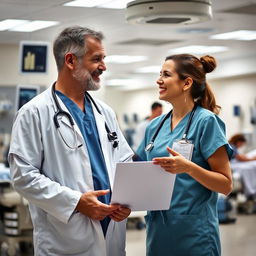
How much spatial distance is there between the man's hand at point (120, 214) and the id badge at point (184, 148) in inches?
14.5

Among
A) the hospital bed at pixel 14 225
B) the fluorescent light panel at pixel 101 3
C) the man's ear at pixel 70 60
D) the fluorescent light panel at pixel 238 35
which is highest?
the fluorescent light panel at pixel 101 3

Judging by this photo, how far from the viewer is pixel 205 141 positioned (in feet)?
9.00

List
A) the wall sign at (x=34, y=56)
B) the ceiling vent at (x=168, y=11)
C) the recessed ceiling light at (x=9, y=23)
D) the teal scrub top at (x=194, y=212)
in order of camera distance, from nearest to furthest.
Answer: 1. the teal scrub top at (x=194, y=212)
2. the ceiling vent at (x=168, y=11)
3. the wall sign at (x=34, y=56)
4. the recessed ceiling light at (x=9, y=23)

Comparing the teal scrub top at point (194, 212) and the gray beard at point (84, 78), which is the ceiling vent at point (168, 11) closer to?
the teal scrub top at point (194, 212)

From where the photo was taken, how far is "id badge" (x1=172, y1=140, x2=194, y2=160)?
2.72m

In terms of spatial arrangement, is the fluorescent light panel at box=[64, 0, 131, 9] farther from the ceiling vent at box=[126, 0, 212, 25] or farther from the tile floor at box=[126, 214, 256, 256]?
the tile floor at box=[126, 214, 256, 256]

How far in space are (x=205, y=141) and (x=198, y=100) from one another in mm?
266

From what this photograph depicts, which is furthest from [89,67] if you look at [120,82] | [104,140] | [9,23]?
Result: [120,82]

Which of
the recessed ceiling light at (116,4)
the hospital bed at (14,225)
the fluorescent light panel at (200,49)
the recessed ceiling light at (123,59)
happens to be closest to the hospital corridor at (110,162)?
the hospital bed at (14,225)

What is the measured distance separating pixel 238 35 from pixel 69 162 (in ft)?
24.8

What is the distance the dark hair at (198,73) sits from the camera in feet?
9.36

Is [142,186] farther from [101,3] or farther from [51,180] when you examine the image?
[101,3]

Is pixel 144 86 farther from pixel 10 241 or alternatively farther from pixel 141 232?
pixel 10 241

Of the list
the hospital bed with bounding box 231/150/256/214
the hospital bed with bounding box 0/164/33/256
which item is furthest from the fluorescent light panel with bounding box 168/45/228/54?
the hospital bed with bounding box 0/164/33/256
